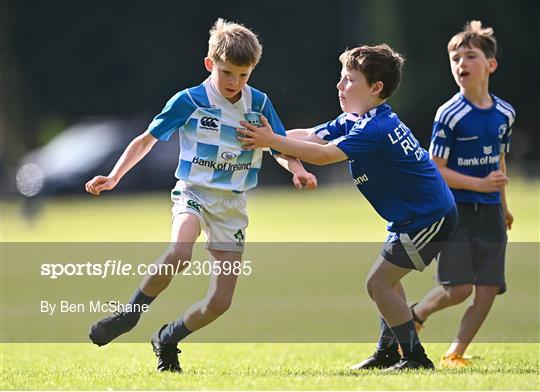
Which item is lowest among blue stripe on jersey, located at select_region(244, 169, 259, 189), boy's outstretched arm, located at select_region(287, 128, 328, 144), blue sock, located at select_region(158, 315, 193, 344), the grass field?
the grass field

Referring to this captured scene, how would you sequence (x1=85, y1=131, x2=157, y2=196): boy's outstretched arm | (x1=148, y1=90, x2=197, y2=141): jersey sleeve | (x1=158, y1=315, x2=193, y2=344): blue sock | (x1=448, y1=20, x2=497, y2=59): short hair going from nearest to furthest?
(x1=85, y1=131, x2=157, y2=196): boy's outstretched arm < (x1=148, y1=90, x2=197, y2=141): jersey sleeve < (x1=158, y1=315, x2=193, y2=344): blue sock < (x1=448, y1=20, x2=497, y2=59): short hair

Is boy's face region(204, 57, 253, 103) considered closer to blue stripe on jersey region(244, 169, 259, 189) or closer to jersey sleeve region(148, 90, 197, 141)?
jersey sleeve region(148, 90, 197, 141)

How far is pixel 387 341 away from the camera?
23.0ft

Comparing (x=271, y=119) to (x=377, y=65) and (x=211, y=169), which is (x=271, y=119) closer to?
(x=211, y=169)

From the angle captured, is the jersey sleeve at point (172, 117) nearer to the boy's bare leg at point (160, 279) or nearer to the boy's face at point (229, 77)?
the boy's face at point (229, 77)

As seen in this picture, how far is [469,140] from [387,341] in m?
1.50

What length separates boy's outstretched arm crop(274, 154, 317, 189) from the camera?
252 inches

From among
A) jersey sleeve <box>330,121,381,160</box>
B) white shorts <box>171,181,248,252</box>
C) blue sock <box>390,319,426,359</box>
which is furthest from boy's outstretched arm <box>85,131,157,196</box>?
blue sock <box>390,319,426,359</box>

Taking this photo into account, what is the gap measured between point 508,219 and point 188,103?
8.63 ft

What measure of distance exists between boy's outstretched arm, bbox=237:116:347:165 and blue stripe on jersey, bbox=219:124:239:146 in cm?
12

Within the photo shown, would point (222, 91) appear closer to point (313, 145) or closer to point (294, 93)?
point (313, 145)

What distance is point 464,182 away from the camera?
7.40m

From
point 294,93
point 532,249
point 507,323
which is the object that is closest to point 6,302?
point 507,323

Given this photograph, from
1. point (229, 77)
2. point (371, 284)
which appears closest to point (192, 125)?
point (229, 77)
